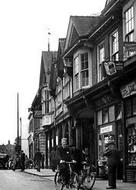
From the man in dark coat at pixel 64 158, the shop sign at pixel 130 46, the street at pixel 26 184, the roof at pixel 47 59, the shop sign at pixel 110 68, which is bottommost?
the street at pixel 26 184

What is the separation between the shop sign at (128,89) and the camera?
2011cm

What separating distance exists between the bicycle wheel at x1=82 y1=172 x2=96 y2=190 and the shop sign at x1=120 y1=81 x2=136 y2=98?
3.99 metres

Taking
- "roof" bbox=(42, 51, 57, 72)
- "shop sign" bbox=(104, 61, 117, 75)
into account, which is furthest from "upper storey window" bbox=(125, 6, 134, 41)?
"roof" bbox=(42, 51, 57, 72)

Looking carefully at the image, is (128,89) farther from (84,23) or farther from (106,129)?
(84,23)

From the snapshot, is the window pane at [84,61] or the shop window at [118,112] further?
the window pane at [84,61]

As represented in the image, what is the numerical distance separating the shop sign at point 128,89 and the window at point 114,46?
2.81 m

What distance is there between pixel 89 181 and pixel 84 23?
15099 mm

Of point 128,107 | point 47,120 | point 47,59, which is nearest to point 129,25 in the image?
point 128,107

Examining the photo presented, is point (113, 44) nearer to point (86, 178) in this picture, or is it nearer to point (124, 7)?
point (124, 7)

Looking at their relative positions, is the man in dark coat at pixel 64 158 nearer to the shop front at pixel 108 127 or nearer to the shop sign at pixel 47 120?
the shop front at pixel 108 127

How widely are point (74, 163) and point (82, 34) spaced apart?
13.4 meters

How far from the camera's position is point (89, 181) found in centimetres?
1803

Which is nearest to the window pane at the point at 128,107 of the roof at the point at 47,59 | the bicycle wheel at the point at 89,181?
the bicycle wheel at the point at 89,181

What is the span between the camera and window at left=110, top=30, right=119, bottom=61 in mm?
23969
